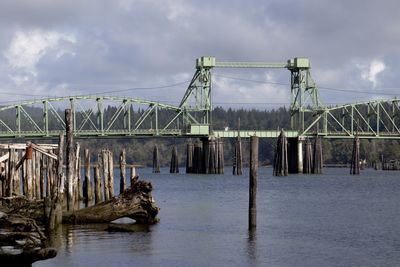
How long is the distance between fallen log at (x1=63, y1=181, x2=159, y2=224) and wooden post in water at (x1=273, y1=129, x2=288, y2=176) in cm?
8774

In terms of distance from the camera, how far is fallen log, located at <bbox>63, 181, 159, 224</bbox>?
44.6m

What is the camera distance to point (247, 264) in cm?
3488

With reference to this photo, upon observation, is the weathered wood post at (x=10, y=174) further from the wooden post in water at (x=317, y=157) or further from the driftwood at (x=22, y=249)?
the wooden post in water at (x=317, y=157)

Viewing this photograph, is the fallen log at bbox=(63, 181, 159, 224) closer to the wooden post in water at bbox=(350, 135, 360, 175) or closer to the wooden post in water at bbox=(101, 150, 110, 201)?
the wooden post in water at bbox=(101, 150, 110, 201)

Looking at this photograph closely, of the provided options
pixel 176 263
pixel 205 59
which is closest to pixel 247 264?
pixel 176 263

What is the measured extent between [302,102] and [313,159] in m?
17.5

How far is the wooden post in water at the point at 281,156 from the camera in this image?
13275 cm

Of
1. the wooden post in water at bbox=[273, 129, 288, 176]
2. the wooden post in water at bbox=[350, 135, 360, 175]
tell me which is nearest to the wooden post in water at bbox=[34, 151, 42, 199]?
the wooden post in water at bbox=[273, 129, 288, 176]

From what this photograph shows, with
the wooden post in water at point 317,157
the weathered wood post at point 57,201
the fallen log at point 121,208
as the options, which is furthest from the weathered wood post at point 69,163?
the wooden post in water at point 317,157

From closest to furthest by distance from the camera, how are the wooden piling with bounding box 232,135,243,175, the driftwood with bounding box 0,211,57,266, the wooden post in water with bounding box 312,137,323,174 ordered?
1. the driftwood with bounding box 0,211,57,266
2. the wooden piling with bounding box 232,135,243,175
3. the wooden post in water with bounding box 312,137,323,174

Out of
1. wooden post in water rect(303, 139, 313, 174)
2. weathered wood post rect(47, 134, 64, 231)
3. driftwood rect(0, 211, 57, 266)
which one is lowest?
driftwood rect(0, 211, 57, 266)

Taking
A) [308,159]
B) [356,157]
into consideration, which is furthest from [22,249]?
[308,159]

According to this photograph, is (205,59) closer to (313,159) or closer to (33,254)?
(313,159)

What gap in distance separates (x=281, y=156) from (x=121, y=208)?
90756 mm
